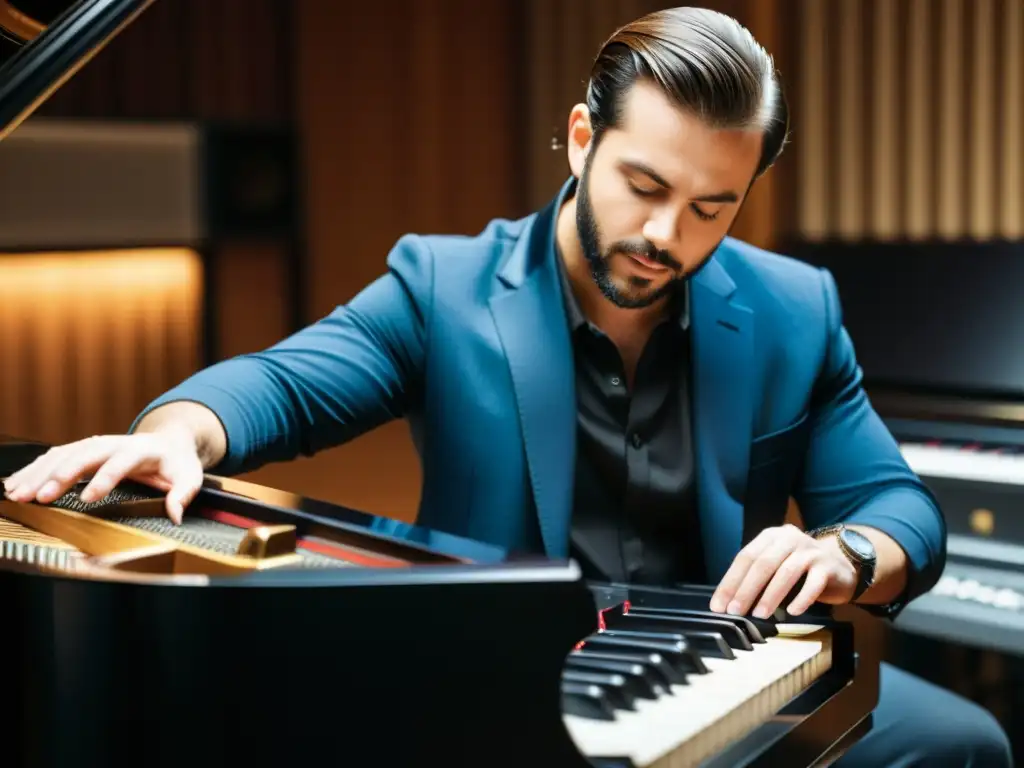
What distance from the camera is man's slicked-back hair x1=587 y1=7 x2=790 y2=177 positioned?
54.1 inches

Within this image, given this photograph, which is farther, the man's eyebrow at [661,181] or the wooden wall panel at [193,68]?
the wooden wall panel at [193,68]

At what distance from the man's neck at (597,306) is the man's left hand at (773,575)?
47cm

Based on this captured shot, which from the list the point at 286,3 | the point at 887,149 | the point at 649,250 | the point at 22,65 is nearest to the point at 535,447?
the point at 649,250

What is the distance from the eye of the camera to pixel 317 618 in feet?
2.60

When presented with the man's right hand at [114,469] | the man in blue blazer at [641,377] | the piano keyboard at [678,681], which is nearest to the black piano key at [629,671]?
the piano keyboard at [678,681]

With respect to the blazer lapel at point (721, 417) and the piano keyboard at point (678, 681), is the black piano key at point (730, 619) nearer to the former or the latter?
the piano keyboard at point (678, 681)

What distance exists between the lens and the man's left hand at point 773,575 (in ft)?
3.83

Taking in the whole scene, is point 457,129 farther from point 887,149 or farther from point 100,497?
point 100,497

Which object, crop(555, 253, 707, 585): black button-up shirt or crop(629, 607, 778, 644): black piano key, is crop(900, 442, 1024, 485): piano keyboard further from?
crop(629, 607, 778, 644): black piano key

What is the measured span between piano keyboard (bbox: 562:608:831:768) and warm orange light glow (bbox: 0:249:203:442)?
9.75 ft

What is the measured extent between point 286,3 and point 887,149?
Answer: 1.99m

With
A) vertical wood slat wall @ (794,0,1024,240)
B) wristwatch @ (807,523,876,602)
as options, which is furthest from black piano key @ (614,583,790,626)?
vertical wood slat wall @ (794,0,1024,240)

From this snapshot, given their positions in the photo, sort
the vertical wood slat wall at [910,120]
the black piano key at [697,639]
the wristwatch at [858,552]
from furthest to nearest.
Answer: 1. the vertical wood slat wall at [910,120]
2. the wristwatch at [858,552]
3. the black piano key at [697,639]

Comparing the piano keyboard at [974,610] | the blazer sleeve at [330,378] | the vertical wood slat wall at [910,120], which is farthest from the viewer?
the vertical wood slat wall at [910,120]
